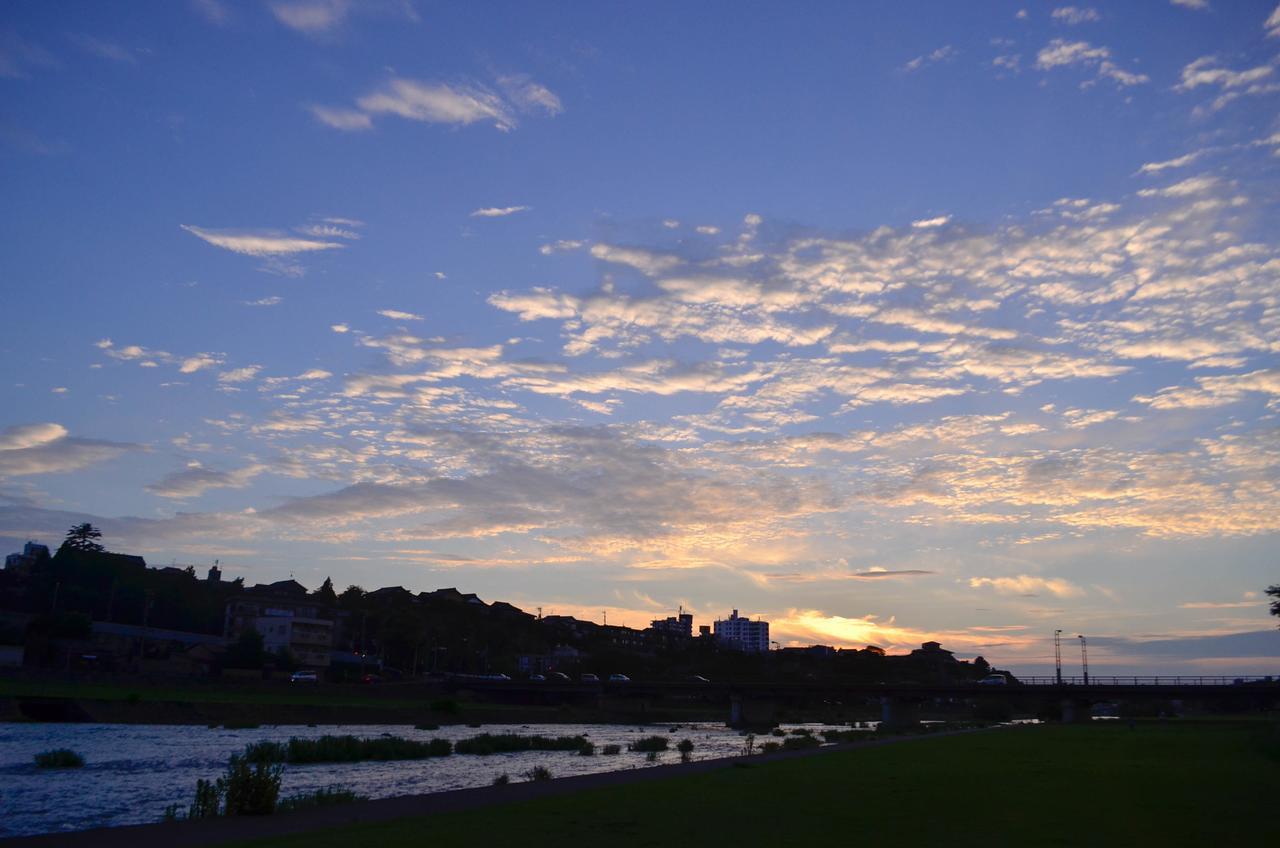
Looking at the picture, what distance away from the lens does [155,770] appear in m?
42.7

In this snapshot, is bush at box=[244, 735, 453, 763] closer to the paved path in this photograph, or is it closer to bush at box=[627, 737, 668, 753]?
bush at box=[627, 737, 668, 753]

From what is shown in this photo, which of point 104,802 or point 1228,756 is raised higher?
point 1228,756

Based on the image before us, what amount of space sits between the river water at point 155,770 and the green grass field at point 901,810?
462 inches

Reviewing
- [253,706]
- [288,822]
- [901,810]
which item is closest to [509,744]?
[253,706]

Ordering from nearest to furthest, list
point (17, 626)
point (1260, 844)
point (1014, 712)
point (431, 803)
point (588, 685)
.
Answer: point (1260, 844), point (431, 803), point (17, 626), point (588, 685), point (1014, 712)

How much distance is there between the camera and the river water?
30.3 meters

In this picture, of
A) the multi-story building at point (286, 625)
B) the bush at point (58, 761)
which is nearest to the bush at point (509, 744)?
the bush at point (58, 761)

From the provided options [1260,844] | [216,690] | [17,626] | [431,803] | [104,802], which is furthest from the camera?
[17,626]

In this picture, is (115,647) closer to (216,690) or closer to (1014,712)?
(216,690)

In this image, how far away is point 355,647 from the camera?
574ft

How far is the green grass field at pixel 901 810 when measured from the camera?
1892 cm

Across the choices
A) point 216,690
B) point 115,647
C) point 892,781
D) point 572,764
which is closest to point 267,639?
point 115,647

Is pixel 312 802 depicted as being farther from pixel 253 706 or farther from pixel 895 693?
pixel 895 693

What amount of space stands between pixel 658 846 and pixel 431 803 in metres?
10.0
